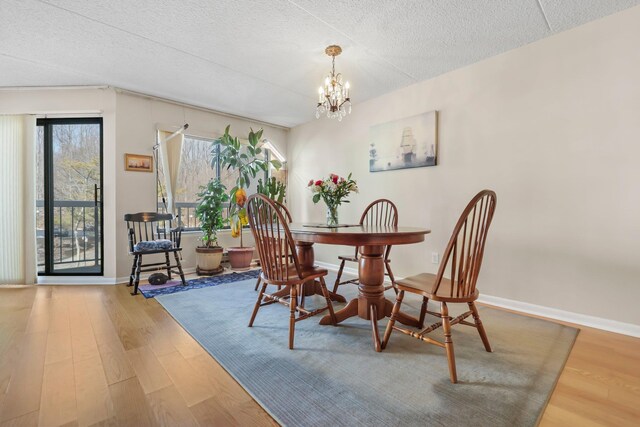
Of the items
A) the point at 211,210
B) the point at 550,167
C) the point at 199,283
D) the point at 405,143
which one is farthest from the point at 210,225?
the point at 550,167

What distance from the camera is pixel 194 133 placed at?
13.3 feet

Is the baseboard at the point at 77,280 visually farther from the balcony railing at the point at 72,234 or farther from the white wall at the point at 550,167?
the white wall at the point at 550,167

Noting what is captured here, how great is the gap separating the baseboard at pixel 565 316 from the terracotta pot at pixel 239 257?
295cm

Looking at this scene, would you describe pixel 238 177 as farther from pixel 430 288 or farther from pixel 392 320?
pixel 430 288

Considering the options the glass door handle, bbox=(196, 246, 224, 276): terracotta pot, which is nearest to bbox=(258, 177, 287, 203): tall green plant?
bbox=(196, 246, 224, 276): terracotta pot

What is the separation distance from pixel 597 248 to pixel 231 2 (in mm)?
3184

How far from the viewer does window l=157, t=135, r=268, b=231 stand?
4.23 m

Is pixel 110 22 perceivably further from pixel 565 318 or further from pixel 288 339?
pixel 565 318

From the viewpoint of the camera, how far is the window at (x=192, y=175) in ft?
13.9

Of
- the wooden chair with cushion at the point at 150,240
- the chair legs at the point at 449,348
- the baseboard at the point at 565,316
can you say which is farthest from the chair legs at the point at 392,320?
the wooden chair with cushion at the point at 150,240

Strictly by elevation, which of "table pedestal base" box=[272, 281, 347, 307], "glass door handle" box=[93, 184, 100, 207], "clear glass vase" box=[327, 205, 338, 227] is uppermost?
"glass door handle" box=[93, 184, 100, 207]

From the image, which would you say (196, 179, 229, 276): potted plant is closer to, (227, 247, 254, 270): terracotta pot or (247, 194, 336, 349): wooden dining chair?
(227, 247, 254, 270): terracotta pot

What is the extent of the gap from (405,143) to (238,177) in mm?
2566

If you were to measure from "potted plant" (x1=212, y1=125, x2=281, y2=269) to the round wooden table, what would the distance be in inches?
88.6
